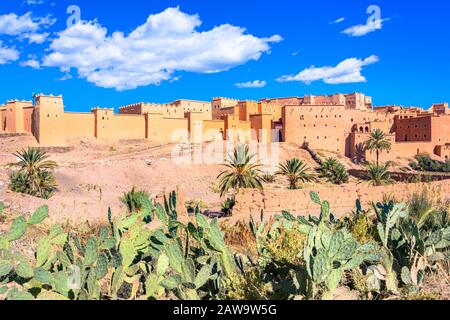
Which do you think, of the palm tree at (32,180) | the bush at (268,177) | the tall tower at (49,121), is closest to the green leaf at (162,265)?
the palm tree at (32,180)

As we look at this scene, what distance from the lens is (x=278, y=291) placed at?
3191 mm

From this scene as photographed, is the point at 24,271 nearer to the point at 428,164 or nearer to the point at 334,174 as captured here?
the point at 334,174

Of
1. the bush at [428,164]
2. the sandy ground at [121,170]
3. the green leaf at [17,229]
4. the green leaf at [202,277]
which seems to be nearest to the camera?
the green leaf at [202,277]

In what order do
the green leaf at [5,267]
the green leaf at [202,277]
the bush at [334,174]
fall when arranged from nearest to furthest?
the green leaf at [202,277] < the green leaf at [5,267] < the bush at [334,174]

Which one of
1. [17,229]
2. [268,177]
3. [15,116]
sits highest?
[15,116]

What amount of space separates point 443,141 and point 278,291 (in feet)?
140

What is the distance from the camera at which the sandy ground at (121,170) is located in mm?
23766

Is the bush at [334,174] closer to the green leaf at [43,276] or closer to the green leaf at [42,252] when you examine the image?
the green leaf at [42,252]

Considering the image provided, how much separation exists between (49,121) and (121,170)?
11.9m

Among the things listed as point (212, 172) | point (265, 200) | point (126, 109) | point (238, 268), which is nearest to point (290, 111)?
point (212, 172)

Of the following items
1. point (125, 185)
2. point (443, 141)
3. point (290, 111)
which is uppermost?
point (290, 111)

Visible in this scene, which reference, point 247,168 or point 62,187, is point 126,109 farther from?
point 247,168

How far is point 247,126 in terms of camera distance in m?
42.5

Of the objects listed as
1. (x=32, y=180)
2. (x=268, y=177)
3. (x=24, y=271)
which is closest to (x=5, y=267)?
(x=24, y=271)
